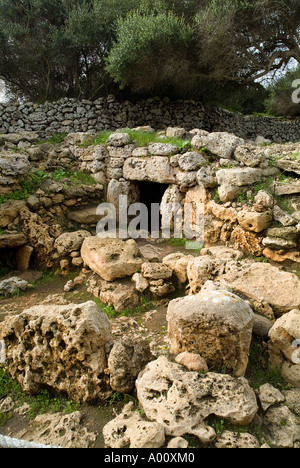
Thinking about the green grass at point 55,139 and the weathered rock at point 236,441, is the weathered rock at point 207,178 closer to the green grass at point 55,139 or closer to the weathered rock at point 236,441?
the green grass at point 55,139

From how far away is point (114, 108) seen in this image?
1177cm

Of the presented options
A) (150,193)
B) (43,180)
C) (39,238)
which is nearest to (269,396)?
(39,238)

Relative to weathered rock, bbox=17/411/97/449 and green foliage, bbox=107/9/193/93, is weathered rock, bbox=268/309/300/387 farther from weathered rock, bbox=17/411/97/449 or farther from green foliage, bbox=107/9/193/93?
green foliage, bbox=107/9/193/93

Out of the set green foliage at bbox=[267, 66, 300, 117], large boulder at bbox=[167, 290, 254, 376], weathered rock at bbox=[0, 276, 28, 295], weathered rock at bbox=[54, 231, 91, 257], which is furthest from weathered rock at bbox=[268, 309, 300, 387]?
green foliage at bbox=[267, 66, 300, 117]

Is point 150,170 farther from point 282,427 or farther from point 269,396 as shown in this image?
point 282,427

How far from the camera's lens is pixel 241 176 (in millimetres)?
6496

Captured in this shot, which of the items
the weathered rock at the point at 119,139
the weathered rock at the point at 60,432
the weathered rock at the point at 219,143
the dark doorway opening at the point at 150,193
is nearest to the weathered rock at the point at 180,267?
the weathered rock at the point at 219,143

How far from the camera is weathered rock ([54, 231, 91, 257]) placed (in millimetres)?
6820

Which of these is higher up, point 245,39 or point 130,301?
point 245,39

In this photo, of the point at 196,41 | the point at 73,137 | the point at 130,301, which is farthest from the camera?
the point at 196,41

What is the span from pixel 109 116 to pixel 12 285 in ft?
25.3

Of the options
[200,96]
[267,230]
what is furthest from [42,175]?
[200,96]
